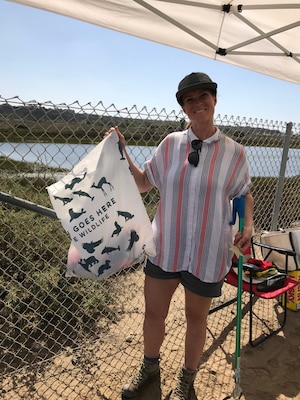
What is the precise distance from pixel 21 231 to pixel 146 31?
7.67ft

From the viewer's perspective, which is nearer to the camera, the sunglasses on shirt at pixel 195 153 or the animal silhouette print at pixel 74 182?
the animal silhouette print at pixel 74 182

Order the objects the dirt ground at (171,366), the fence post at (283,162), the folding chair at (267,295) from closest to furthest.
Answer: the dirt ground at (171,366) < the folding chair at (267,295) < the fence post at (283,162)

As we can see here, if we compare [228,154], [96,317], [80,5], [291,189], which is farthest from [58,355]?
[291,189]

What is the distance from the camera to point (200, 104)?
197cm

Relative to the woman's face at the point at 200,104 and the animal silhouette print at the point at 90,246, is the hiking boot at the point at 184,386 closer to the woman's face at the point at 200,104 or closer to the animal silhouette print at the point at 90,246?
the animal silhouette print at the point at 90,246

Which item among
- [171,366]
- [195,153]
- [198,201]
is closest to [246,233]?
[198,201]

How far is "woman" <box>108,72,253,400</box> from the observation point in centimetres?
201

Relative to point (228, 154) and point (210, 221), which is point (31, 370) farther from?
point (228, 154)

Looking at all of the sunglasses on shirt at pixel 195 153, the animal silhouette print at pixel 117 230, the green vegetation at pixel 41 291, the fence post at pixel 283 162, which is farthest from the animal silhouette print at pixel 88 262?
the fence post at pixel 283 162

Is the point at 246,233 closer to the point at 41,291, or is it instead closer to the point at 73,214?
the point at 73,214

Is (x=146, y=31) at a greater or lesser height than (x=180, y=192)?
greater

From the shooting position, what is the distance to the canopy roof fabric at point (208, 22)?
2863 mm

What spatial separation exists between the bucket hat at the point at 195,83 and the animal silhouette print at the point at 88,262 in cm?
102

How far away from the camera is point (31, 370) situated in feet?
8.95
